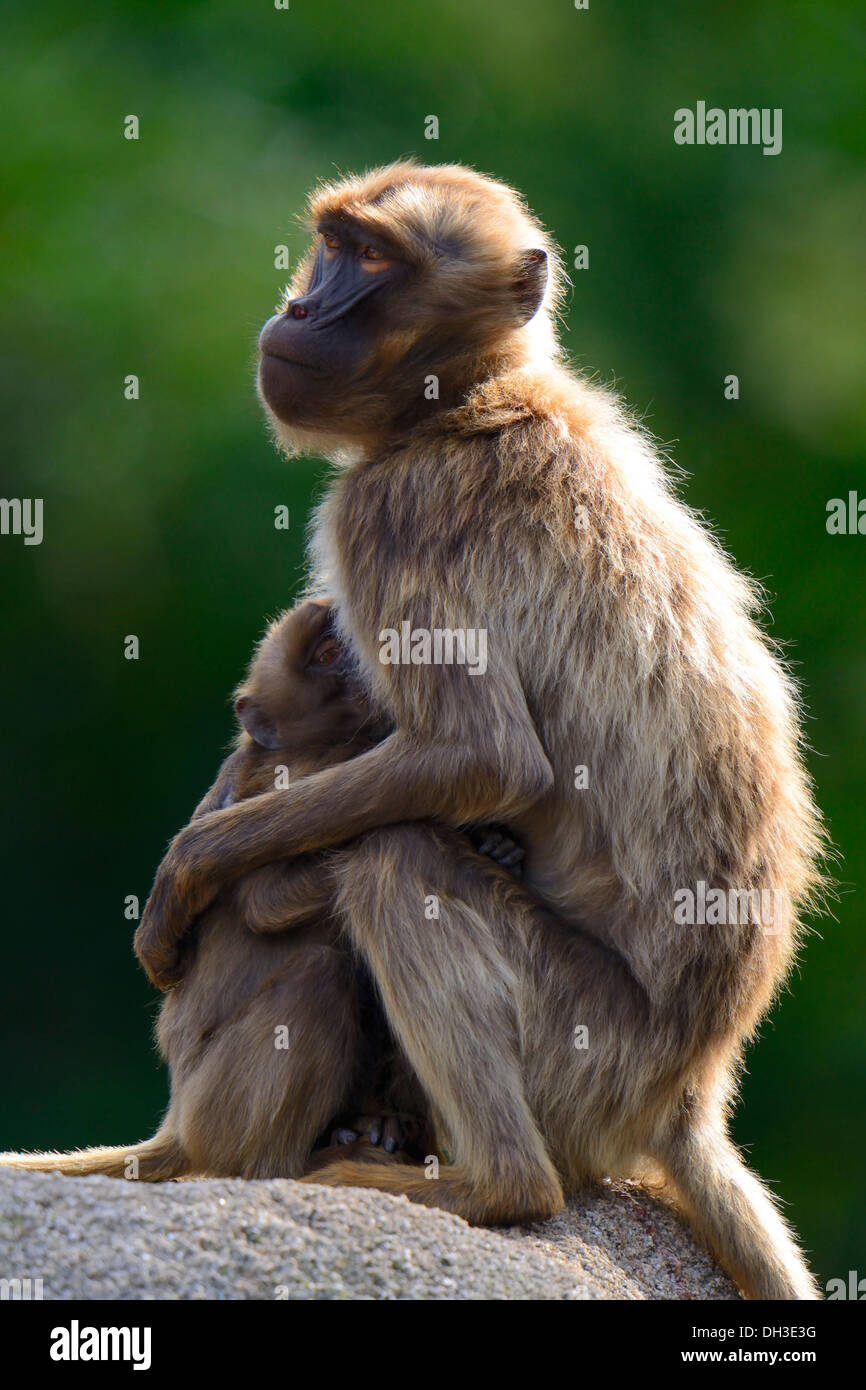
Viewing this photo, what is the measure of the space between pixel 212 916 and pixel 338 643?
51.9 inches

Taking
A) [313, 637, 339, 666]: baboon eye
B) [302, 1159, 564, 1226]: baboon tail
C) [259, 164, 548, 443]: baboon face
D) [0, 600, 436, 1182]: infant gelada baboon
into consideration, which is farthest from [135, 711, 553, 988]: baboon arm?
[259, 164, 548, 443]: baboon face

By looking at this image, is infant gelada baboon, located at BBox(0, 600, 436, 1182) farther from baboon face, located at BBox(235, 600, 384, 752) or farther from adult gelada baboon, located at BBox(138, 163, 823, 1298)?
adult gelada baboon, located at BBox(138, 163, 823, 1298)

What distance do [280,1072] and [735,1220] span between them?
1.87 metres

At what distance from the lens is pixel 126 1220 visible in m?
5.13

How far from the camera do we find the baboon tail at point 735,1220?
6293mm

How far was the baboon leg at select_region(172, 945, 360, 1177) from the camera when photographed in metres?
6.05

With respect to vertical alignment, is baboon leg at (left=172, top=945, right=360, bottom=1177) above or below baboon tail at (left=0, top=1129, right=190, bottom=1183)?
above

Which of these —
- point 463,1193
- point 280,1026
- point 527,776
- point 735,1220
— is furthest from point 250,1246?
point 735,1220

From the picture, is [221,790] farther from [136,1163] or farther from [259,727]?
[136,1163]

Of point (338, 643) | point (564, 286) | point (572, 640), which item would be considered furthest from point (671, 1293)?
point (564, 286)

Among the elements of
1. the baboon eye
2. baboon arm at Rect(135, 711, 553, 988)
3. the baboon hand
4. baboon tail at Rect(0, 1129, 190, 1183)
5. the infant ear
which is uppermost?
the baboon eye

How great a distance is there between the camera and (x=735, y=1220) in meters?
6.38

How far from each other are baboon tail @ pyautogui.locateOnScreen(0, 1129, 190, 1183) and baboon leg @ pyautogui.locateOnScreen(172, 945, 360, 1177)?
0.37 m

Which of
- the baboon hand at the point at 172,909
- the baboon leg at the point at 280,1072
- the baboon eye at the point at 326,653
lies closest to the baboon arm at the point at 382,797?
the baboon hand at the point at 172,909
